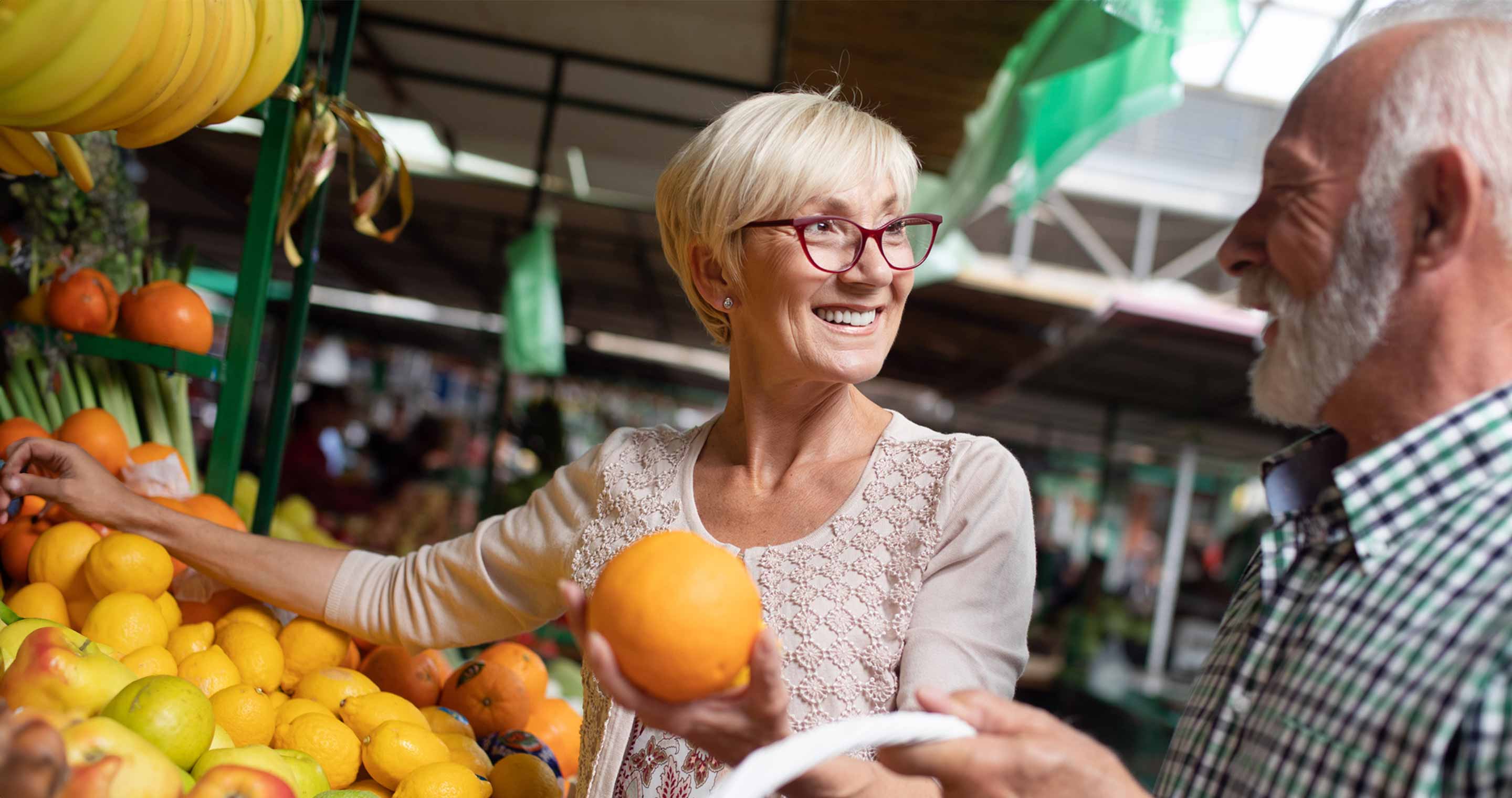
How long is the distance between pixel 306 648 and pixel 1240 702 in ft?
5.34

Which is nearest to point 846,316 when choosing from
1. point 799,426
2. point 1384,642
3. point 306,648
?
point 799,426

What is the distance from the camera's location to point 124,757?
1183 mm

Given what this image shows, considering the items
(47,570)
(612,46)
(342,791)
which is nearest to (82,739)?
(342,791)

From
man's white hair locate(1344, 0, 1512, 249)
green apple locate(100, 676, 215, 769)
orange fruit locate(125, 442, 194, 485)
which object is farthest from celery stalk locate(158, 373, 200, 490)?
man's white hair locate(1344, 0, 1512, 249)

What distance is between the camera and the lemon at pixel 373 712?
1858 millimetres

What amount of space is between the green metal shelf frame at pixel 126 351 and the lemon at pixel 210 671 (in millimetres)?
736

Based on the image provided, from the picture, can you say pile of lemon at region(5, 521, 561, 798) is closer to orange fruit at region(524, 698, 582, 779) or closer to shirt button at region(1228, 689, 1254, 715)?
orange fruit at region(524, 698, 582, 779)

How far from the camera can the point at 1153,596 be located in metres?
13.3

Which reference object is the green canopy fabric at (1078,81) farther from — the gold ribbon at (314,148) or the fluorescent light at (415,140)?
the fluorescent light at (415,140)

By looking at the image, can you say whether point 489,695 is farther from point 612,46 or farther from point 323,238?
point 323,238

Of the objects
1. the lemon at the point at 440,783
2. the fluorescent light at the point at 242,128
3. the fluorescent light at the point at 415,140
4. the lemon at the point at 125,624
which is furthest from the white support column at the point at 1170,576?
the lemon at the point at 125,624

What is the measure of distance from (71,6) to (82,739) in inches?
31.4

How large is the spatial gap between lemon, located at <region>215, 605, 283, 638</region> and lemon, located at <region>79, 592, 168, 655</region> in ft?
0.58

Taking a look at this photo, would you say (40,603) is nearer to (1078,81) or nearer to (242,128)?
(1078,81)
